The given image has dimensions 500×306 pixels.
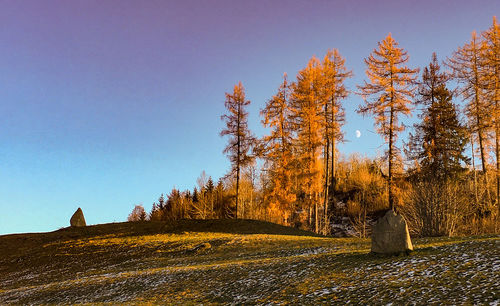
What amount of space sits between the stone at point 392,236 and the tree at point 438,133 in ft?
81.0

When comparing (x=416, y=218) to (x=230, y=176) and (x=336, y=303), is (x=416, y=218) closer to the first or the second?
(x=336, y=303)

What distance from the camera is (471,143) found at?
41469mm

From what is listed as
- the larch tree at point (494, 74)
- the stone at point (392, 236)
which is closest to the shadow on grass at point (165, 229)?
the stone at point (392, 236)

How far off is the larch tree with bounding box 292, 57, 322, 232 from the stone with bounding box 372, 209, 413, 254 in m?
21.9

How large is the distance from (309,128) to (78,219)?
27.0 meters

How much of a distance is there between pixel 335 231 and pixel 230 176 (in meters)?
13.0

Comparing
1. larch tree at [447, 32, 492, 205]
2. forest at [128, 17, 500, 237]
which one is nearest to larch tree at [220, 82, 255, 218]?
forest at [128, 17, 500, 237]

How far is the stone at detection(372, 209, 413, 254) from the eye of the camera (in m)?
11.5

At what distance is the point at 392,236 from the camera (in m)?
11.6

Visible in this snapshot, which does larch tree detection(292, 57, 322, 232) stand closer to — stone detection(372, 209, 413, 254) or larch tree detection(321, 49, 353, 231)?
larch tree detection(321, 49, 353, 231)

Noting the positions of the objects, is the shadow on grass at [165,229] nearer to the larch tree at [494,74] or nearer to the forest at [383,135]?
the forest at [383,135]

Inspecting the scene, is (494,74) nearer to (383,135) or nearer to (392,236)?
(383,135)

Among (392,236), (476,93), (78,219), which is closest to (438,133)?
(476,93)

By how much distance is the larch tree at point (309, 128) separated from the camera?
112 feet
